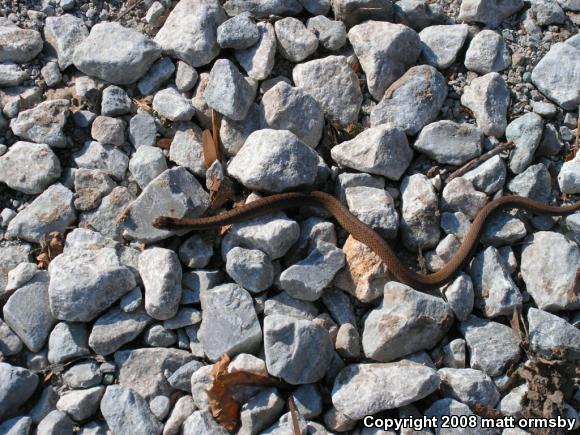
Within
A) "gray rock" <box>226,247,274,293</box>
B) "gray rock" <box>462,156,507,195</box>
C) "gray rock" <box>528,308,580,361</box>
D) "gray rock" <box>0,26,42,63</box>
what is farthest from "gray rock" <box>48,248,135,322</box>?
"gray rock" <box>528,308,580,361</box>

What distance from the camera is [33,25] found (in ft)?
20.2

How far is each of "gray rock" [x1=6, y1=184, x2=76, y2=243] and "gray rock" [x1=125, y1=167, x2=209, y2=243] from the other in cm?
63

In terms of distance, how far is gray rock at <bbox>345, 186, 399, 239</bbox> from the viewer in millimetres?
4973

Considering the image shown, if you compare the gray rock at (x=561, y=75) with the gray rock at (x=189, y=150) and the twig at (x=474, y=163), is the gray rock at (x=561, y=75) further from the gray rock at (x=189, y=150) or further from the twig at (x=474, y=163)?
the gray rock at (x=189, y=150)

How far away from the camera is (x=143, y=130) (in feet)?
18.0

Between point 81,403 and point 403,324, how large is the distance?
96.7 inches

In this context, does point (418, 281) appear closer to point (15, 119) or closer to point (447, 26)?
point (447, 26)

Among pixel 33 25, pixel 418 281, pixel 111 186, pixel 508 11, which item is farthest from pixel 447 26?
pixel 33 25

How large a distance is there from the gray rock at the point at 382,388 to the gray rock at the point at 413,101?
2.10 m

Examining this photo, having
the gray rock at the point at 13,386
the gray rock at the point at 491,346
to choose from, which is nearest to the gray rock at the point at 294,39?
the gray rock at the point at 491,346

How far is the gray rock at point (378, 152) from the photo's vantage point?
5086mm

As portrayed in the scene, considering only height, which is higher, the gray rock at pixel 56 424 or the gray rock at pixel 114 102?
the gray rock at pixel 114 102

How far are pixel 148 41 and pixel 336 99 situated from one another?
71.8 inches

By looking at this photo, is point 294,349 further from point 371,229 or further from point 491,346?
point 491,346
